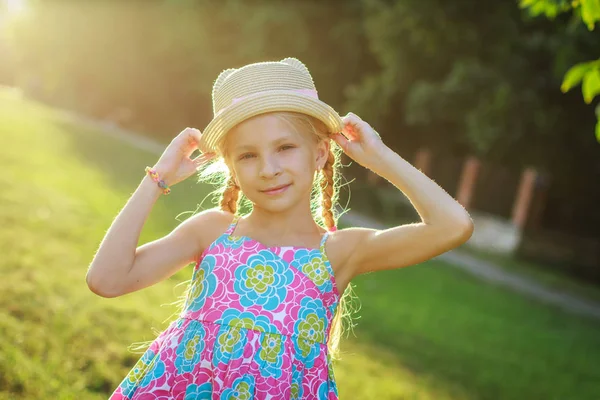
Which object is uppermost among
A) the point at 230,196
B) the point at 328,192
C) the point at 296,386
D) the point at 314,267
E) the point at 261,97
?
the point at 261,97

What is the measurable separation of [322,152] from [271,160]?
30 cm

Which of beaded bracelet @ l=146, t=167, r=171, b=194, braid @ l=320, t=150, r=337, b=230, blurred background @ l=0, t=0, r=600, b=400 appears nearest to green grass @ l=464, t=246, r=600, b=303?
blurred background @ l=0, t=0, r=600, b=400

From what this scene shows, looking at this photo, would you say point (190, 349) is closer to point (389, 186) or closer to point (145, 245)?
point (145, 245)

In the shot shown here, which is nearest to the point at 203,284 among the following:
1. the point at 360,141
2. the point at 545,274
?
the point at 360,141

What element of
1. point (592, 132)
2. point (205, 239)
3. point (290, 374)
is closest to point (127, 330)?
point (205, 239)

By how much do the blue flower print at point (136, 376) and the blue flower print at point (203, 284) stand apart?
226 millimetres

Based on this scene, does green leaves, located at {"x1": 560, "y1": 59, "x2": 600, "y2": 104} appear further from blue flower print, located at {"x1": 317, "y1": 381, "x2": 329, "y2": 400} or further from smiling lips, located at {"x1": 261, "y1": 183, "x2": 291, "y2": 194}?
blue flower print, located at {"x1": 317, "y1": 381, "x2": 329, "y2": 400}

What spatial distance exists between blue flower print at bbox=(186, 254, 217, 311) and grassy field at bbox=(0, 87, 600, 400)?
1432mm

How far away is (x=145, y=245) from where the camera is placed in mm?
2582

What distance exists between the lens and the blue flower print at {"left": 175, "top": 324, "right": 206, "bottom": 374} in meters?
2.42

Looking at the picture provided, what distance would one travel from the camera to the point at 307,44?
21.4m

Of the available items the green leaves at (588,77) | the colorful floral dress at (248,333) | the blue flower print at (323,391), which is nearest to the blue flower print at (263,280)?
the colorful floral dress at (248,333)

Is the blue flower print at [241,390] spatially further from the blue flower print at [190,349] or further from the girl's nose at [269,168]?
the girl's nose at [269,168]

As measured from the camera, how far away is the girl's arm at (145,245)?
95.9 inches
